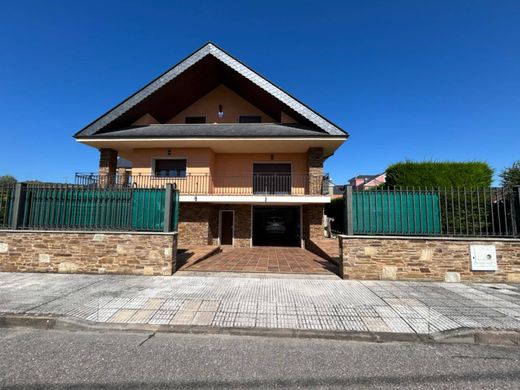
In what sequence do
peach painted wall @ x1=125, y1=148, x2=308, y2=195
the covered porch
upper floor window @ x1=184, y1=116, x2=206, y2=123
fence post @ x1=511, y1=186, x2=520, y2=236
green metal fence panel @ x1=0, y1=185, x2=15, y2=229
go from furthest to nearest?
1. upper floor window @ x1=184, y1=116, x2=206, y2=123
2. peach painted wall @ x1=125, y1=148, x2=308, y2=195
3. the covered porch
4. green metal fence panel @ x1=0, y1=185, x2=15, y2=229
5. fence post @ x1=511, y1=186, x2=520, y2=236

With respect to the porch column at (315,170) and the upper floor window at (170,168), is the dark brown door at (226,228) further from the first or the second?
the porch column at (315,170)

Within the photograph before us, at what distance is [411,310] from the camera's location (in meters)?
4.51

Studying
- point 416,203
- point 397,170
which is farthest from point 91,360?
point 397,170

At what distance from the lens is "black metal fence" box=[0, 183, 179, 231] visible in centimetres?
717

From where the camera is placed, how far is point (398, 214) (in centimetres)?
692

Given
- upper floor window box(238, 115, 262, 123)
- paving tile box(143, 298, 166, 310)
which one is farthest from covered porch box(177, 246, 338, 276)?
upper floor window box(238, 115, 262, 123)

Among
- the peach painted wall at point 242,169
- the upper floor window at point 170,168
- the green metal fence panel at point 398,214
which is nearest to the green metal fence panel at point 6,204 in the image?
the upper floor window at point 170,168

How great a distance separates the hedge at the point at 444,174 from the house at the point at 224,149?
3873mm

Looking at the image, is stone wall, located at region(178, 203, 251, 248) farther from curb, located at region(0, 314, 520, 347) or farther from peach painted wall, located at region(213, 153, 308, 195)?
curb, located at region(0, 314, 520, 347)

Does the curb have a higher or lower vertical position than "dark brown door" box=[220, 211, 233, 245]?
lower

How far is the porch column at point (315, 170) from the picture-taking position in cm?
1235

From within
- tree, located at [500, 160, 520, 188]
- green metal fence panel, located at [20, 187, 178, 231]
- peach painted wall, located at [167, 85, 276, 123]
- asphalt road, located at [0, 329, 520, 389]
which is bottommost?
asphalt road, located at [0, 329, 520, 389]

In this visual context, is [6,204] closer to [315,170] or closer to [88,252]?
[88,252]

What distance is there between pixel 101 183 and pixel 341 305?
12892 mm
